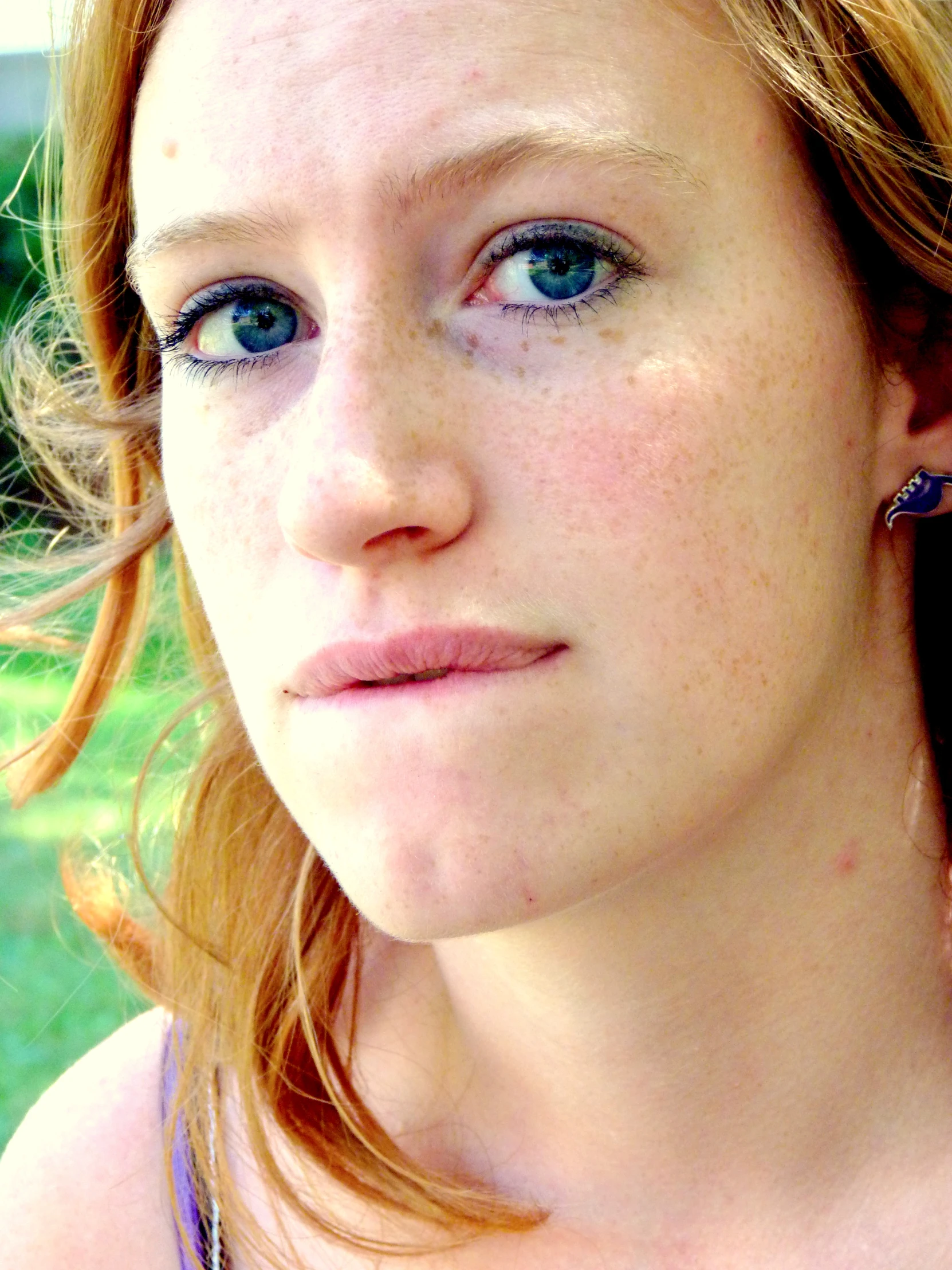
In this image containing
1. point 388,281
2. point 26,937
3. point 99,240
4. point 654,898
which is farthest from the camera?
point 26,937

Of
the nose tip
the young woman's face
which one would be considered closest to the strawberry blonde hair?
the young woman's face

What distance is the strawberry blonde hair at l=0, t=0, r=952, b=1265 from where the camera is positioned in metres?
1.65

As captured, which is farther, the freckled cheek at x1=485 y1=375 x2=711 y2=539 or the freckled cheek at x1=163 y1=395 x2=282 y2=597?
the freckled cheek at x1=163 y1=395 x2=282 y2=597

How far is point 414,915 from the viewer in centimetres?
154

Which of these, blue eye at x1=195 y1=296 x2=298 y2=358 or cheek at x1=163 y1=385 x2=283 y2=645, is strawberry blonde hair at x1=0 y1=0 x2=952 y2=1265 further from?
cheek at x1=163 y1=385 x2=283 y2=645

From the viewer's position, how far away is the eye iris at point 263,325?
1.76 meters

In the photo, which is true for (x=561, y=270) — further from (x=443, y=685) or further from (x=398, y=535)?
(x=443, y=685)

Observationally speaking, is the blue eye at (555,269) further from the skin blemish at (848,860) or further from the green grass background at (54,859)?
the green grass background at (54,859)

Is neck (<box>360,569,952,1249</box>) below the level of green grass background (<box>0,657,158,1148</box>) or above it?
below

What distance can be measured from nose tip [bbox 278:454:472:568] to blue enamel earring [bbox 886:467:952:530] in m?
0.60

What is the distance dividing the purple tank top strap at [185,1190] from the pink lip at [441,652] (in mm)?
991

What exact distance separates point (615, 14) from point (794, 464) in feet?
1.72

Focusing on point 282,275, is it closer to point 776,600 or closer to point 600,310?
point 600,310

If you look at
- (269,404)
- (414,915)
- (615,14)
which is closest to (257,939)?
(414,915)
